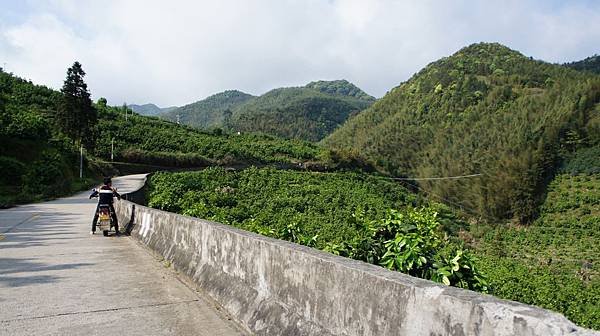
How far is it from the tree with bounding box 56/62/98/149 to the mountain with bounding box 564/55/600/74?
14088 centimetres

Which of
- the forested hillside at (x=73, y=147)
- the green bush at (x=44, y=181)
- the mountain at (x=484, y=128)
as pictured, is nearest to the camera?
the green bush at (x=44, y=181)

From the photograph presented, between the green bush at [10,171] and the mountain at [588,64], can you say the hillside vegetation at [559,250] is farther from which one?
the mountain at [588,64]

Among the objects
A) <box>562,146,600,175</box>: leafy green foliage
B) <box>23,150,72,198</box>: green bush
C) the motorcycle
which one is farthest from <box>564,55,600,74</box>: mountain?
the motorcycle

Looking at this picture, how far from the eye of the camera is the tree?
1753 inches

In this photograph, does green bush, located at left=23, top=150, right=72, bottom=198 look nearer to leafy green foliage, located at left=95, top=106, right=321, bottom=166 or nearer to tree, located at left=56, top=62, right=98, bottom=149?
tree, located at left=56, top=62, right=98, bottom=149

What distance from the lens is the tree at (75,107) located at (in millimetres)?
44531

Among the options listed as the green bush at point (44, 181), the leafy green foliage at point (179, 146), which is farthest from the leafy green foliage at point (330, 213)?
the leafy green foliage at point (179, 146)

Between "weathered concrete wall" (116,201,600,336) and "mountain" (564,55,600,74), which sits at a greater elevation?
"mountain" (564,55,600,74)

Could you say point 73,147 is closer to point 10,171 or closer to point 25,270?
point 10,171

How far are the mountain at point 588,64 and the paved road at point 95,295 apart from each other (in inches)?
6157

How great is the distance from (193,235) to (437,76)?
489 feet

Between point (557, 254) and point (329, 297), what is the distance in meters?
53.4

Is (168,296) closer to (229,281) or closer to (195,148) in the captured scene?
(229,281)

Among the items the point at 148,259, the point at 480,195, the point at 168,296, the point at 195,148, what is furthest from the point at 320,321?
the point at 480,195
